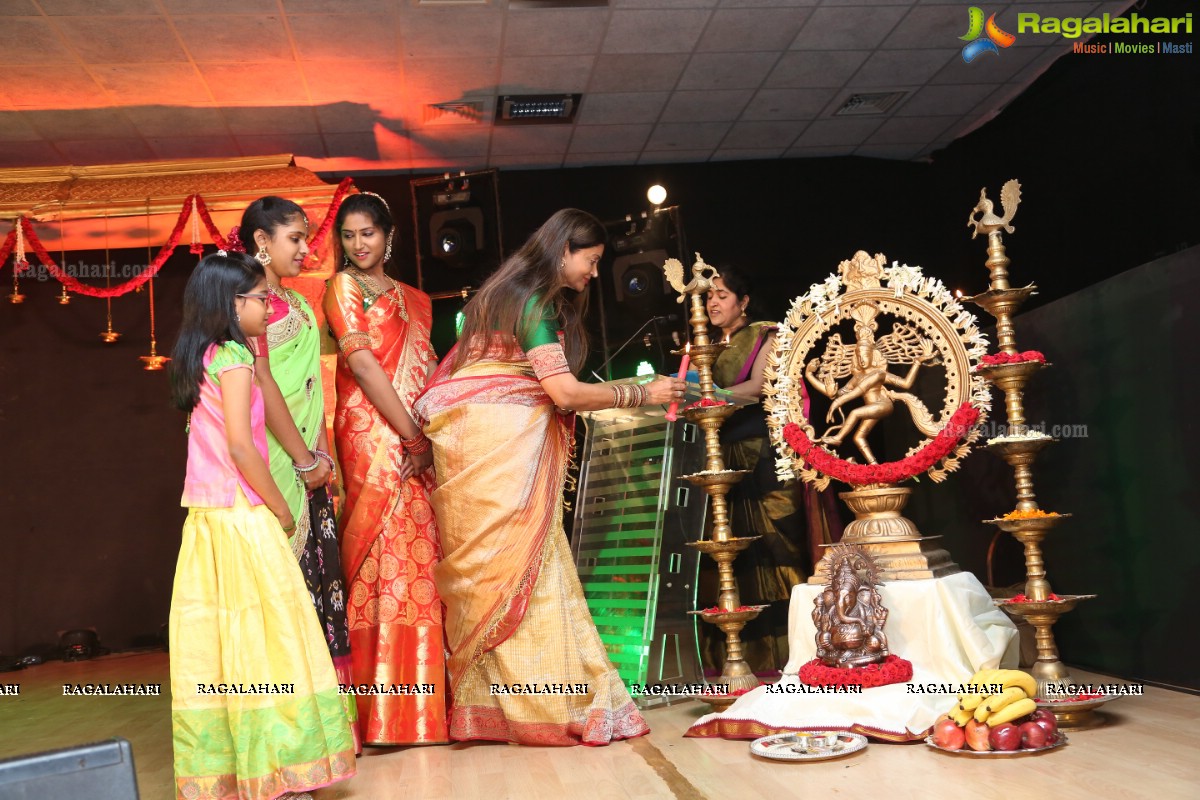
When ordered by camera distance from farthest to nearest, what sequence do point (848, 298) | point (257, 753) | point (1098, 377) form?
point (1098, 377), point (848, 298), point (257, 753)

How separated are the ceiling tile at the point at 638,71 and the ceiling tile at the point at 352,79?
3.66ft

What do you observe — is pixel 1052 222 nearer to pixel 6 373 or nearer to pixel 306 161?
pixel 306 161

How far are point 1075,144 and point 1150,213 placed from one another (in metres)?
0.84

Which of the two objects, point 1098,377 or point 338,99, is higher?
point 338,99

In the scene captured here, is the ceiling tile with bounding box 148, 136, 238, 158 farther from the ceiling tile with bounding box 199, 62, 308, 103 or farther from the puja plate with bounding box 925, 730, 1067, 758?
the puja plate with bounding box 925, 730, 1067, 758

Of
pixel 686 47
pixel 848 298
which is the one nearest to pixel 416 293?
pixel 848 298

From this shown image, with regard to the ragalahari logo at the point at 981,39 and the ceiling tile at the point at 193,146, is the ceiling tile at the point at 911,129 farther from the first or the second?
the ceiling tile at the point at 193,146

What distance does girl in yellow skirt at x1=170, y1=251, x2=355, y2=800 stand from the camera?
2.62 metres

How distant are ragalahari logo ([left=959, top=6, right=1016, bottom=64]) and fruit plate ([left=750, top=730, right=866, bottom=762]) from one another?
405 cm

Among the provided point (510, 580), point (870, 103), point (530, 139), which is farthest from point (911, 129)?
point (510, 580)

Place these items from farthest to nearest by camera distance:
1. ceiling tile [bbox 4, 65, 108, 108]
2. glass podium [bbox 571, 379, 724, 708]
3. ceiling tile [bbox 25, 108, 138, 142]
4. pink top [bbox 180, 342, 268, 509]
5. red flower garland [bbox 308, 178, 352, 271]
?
red flower garland [bbox 308, 178, 352, 271] < ceiling tile [bbox 25, 108, 138, 142] < ceiling tile [bbox 4, 65, 108, 108] < glass podium [bbox 571, 379, 724, 708] < pink top [bbox 180, 342, 268, 509]

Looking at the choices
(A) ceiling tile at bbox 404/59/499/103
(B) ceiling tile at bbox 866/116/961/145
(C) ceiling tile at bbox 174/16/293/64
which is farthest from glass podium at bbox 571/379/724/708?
(B) ceiling tile at bbox 866/116/961/145

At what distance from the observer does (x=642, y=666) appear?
382cm

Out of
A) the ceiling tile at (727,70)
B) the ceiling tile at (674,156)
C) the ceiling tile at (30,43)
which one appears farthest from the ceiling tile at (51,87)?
the ceiling tile at (674,156)
